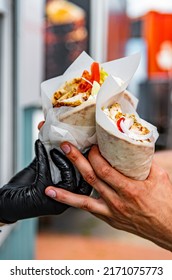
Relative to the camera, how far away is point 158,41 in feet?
28.2

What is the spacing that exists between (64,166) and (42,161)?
95mm

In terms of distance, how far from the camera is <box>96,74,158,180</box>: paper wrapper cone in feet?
5.56

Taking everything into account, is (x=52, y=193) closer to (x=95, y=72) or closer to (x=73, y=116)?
(x=73, y=116)

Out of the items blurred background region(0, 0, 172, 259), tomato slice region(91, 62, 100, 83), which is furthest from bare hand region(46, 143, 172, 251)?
blurred background region(0, 0, 172, 259)

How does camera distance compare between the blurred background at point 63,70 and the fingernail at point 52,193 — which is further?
the blurred background at point 63,70

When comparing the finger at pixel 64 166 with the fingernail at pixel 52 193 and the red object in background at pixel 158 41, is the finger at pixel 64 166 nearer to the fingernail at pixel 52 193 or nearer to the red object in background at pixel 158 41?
the fingernail at pixel 52 193

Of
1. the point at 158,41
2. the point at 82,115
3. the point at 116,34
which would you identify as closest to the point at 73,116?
the point at 82,115

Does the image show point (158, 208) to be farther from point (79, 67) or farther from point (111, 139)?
point (79, 67)

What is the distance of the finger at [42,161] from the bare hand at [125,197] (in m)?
0.06

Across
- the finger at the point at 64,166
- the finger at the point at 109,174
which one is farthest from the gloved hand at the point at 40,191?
the finger at the point at 109,174

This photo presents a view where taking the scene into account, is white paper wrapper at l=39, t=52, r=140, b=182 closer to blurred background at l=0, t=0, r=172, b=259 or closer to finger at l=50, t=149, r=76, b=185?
finger at l=50, t=149, r=76, b=185

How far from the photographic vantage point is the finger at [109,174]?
1.76 meters

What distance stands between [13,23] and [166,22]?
5.01 metres

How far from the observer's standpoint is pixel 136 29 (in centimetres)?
1012
